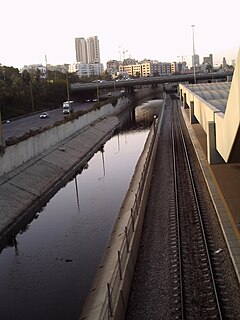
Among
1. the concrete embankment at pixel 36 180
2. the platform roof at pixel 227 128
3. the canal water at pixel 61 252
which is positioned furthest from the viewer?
the concrete embankment at pixel 36 180

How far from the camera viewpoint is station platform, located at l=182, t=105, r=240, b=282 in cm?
1188

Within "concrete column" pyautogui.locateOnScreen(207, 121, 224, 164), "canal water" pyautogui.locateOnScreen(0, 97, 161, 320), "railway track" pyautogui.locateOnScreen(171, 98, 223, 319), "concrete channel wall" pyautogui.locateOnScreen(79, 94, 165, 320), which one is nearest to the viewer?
"concrete channel wall" pyautogui.locateOnScreen(79, 94, 165, 320)

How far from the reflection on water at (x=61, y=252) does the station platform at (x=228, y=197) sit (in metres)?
4.42

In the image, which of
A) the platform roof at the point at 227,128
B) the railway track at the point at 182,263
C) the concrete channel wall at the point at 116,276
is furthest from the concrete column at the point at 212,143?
the concrete channel wall at the point at 116,276

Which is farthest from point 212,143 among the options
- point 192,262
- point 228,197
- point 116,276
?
point 116,276

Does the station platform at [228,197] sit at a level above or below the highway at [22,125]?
below

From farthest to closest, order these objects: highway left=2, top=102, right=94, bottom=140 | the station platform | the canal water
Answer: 1. highway left=2, top=102, right=94, bottom=140
2. the canal water
3. the station platform

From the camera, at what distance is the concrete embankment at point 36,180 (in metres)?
19.6

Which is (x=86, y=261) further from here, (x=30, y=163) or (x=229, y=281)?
(x=30, y=163)

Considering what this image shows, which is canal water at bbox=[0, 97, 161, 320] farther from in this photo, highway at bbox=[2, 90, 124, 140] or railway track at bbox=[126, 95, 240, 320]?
highway at bbox=[2, 90, 124, 140]

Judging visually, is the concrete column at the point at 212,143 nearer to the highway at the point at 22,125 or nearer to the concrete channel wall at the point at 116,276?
the concrete channel wall at the point at 116,276

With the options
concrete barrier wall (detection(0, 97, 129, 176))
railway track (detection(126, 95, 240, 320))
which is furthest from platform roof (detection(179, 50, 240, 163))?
concrete barrier wall (detection(0, 97, 129, 176))

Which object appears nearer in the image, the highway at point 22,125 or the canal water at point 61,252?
the canal water at point 61,252

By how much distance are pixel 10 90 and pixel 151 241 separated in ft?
167
